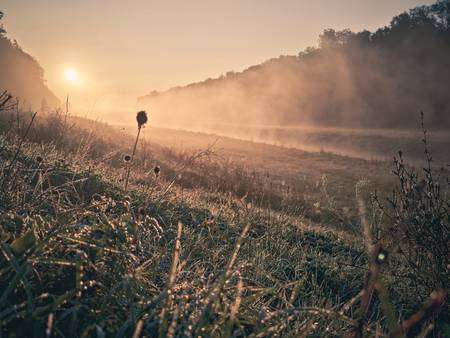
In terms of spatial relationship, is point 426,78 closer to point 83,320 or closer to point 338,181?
point 338,181

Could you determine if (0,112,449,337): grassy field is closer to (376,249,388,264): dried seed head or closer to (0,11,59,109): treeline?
(376,249,388,264): dried seed head

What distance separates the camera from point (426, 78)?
2108 inches

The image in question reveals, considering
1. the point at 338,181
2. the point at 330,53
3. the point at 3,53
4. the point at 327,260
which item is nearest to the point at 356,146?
the point at 330,53

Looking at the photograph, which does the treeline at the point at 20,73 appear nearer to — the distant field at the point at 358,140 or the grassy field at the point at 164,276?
the distant field at the point at 358,140

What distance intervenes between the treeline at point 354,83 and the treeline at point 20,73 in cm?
3587

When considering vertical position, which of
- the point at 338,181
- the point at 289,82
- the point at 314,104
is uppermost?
the point at 289,82

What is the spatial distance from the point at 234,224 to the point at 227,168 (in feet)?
Result: 24.2

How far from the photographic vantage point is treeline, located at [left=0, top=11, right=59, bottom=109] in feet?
139

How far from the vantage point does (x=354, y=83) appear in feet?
200

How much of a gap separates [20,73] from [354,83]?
48.8 m

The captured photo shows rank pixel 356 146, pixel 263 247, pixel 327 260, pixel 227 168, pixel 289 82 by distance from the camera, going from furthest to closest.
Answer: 1. pixel 289 82
2. pixel 356 146
3. pixel 227 168
4. pixel 327 260
5. pixel 263 247

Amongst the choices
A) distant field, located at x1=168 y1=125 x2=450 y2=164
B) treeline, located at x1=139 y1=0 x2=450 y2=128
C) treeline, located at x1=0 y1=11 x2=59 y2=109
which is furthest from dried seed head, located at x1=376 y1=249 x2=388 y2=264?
treeline, located at x1=139 y1=0 x2=450 y2=128

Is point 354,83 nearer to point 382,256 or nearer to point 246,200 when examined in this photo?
point 246,200

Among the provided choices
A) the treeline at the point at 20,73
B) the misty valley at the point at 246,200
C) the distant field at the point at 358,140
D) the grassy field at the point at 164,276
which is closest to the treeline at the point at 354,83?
the misty valley at the point at 246,200
